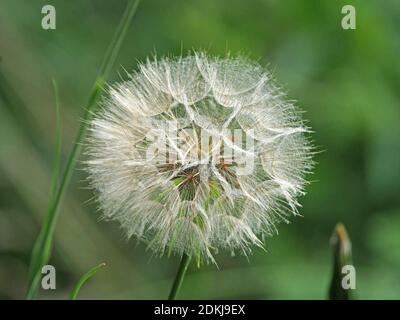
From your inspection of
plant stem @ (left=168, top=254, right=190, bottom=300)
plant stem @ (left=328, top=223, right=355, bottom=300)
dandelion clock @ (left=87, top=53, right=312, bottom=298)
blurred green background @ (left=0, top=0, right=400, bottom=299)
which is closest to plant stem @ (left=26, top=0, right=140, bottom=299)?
dandelion clock @ (left=87, top=53, right=312, bottom=298)

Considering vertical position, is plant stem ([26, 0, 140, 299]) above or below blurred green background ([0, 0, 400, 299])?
below

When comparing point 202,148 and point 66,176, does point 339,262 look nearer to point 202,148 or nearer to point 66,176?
point 202,148

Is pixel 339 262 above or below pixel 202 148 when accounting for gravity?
below

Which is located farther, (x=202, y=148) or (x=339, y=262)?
(x=202, y=148)

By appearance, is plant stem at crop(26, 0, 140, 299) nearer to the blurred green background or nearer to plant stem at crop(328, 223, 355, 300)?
plant stem at crop(328, 223, 355, 300)

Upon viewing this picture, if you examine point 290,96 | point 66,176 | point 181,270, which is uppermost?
point 290,96

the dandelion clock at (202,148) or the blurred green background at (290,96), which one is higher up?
the blurred green background at (290,96)

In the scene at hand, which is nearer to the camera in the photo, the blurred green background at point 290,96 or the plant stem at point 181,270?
the plant stem at point 181,270

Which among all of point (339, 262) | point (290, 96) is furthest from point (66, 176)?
point (290, 96)

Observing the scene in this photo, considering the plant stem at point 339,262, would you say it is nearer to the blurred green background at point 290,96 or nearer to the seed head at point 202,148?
the seed head at point 202,148

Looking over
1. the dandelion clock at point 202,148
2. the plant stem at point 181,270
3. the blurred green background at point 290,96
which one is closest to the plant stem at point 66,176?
the dandelion clock at point 202,148
